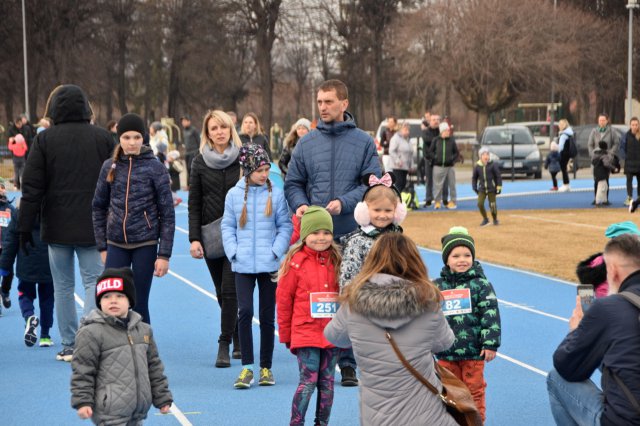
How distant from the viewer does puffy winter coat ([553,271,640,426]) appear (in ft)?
16.8

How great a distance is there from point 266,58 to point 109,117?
54.3 ft

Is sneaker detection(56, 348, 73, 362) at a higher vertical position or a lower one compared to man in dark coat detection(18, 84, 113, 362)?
lower

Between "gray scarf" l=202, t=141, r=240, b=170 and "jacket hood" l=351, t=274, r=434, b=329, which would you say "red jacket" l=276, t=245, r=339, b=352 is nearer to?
"jacket hood" l=351, t=274, r=434, b=329

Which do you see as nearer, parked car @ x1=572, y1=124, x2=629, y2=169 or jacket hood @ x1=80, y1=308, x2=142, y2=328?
jacket hood @ x1=80, y1=308, x2=142, y2=328

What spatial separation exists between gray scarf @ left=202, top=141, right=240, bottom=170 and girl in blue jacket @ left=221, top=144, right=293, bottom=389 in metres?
0.58

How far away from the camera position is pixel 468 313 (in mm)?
6961

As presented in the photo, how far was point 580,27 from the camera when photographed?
5544cm

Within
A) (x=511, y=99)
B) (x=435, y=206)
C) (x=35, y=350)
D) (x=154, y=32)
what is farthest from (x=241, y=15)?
(x=35, y=350)

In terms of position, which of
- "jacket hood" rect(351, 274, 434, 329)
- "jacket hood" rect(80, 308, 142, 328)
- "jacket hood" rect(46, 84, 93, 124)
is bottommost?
"jacket hood" rect(80, 308, 142, 328)

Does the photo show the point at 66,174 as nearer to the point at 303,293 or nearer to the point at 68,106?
the point at 68,106

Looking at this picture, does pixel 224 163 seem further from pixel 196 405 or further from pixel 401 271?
pixel 401 271

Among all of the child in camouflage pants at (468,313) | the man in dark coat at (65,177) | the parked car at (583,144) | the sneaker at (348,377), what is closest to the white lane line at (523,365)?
the sneaker at (348,377)

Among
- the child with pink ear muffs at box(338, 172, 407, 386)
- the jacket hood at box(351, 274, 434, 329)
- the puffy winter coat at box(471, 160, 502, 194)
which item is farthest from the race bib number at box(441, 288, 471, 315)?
the puffy winter coat at box(471, 160, 502, 194)

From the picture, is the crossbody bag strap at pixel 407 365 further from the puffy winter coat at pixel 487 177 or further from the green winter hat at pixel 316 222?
the puffy winter coat at pixel 487 177
